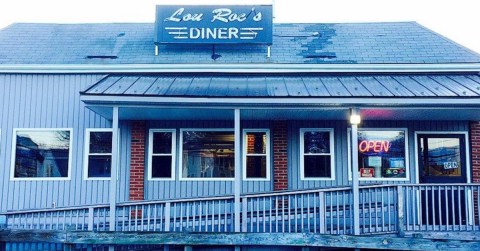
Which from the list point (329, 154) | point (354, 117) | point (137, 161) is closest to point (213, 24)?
point (137, 161)

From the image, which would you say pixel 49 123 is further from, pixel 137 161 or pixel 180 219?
pixel 180 219

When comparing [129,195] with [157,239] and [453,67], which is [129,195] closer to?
[157,239]

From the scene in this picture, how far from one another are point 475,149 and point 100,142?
936 centimetres

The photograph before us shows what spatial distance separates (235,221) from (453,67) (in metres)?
6.60

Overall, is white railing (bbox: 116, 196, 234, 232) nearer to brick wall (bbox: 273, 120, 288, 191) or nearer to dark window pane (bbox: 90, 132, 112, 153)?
brick wall (bbox: 273, 120, 288, 191)

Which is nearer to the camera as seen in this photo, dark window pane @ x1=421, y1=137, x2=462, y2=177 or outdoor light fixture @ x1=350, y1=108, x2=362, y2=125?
outdoor light fixture @ x1=350, y1=108, x2=362, y2=125

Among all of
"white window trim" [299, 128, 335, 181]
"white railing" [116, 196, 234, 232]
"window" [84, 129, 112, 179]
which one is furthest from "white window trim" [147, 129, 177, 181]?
"white window trim" [299, 128, 335, 181]

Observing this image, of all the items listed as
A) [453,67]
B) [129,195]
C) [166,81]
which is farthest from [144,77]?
[453,67]

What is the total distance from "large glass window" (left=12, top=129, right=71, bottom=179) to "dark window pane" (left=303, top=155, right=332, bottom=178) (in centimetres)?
605

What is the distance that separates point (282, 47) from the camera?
12.6 metres

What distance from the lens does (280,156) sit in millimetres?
11133

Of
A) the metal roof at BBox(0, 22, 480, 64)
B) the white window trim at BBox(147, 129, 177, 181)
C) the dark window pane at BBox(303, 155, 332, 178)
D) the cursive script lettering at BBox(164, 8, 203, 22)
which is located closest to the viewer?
the dark window pane at BBox(303, 155, 332, 178)

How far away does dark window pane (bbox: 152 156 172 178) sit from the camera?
11336 millimetres

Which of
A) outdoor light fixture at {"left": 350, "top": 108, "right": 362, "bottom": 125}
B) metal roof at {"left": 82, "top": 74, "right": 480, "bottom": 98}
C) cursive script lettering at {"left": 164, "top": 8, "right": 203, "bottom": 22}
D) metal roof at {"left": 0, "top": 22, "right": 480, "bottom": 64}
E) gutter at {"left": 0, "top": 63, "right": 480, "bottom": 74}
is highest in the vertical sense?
cursive script lettering at {"left": 164, "top": 8, "right": 203, "bottom": 22}
